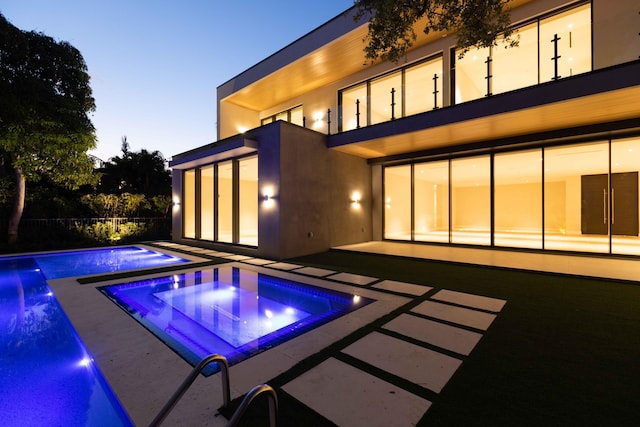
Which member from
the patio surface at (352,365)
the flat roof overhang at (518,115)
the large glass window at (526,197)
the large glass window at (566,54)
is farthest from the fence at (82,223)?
the large glass window at (566,54)

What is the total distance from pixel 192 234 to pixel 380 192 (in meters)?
7.90

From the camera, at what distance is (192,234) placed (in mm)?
11625

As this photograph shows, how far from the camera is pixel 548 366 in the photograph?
2303mm

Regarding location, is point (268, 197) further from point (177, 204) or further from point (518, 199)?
point (518, 199)

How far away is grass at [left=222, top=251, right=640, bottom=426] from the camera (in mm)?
1763

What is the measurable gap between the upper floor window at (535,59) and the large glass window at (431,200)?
2.58m

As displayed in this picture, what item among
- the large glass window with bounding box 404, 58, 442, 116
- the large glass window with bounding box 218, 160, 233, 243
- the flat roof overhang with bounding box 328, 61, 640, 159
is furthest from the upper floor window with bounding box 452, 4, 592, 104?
the large glass window with bounding box 218, 160, 233, 243

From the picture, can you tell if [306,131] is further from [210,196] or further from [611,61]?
[611,61]

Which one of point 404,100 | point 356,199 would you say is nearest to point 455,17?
point 404,100

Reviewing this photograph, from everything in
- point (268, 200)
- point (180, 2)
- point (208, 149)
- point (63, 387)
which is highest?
point (180, 2)

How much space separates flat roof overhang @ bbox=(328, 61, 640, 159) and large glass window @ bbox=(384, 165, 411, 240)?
1.44 metres

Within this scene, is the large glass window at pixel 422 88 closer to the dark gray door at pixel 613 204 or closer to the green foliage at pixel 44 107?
the dark gray door at pixel 613 204

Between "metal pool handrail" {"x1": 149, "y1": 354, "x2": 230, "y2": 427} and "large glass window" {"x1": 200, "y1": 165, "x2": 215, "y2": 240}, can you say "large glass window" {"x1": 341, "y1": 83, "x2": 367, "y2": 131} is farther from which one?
"metal pool handrail" {"x1": 149, "y1": 354, "x2": 230, "y2": 427}

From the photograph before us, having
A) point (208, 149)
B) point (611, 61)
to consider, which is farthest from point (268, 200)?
point (611, 61)
